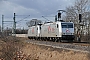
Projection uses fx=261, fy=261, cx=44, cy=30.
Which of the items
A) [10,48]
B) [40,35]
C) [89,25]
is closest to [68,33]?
[40,35]

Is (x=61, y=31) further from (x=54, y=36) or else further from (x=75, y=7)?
(x=75, y=7)

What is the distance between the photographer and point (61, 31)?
40.6 metres

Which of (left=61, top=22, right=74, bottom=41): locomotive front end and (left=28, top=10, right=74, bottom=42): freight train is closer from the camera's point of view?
(left=61, top=22, right=74, bottom=41): locomotive front end

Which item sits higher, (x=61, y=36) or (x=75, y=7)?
(x=75, y=7)

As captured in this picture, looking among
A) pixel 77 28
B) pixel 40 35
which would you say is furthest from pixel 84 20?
pixel 40 35

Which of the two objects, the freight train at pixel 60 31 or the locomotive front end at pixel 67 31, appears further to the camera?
the freight train at pixel 60 31

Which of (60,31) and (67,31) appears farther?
(67,31)

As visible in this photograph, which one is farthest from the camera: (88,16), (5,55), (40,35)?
(88,16)

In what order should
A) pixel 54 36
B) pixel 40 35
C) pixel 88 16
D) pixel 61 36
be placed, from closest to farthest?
1. pixel 61 36
2. pixel 54 36
3. pixel 40 35
4. pixel 88 16

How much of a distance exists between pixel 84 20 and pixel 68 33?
91.3ft

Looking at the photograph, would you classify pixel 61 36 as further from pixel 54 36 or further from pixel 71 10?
pixel 71 10

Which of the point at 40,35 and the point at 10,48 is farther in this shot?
the point at 40,35

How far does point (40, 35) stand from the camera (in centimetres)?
5544

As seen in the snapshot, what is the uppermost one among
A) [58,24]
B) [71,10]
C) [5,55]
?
[71,10]
